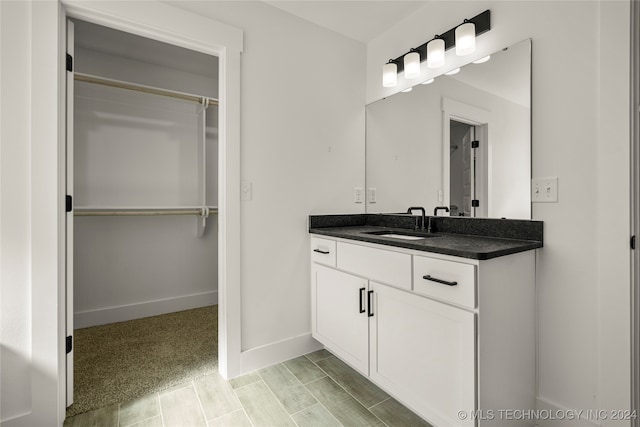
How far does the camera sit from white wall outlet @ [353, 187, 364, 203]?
2.46 m

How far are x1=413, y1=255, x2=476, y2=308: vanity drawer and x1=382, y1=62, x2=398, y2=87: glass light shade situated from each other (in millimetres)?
1349

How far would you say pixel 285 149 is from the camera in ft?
6.96

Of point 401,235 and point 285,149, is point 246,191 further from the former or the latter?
point 401,235

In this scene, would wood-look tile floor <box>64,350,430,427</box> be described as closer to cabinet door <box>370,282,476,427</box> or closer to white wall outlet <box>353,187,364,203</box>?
cabinet door <box>370,282,476,427</box>

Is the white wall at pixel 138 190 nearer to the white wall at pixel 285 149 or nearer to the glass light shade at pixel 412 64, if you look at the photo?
the white wall at pixel 285 149

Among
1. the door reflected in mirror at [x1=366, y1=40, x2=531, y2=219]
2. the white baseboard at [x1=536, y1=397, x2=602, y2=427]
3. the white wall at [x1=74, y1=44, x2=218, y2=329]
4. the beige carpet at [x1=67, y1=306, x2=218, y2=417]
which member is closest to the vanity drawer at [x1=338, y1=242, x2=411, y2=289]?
the door reflected in mirror at [x1=366, y1=40, x2=531, y2=219]

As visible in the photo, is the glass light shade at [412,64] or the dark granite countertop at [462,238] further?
the glass light shade at [412,64]

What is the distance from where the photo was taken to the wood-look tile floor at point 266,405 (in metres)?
1.53

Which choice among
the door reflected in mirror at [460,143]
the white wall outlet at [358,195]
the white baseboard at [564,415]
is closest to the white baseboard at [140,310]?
the white wall outlet at [358,195]

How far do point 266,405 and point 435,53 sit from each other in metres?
2.19

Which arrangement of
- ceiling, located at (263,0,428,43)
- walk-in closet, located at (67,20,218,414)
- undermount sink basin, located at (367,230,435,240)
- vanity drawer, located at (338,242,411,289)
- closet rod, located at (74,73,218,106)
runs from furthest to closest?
walk-in closet, located at (67,20,218,414), closet rod, located at (74,73,218,106), ceiling, located at (263,0,428,43), undermount sink basin, located at (367,230,435,240), vanity drawer, located at (338,242,411,289)

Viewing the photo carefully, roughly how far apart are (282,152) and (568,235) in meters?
1.61

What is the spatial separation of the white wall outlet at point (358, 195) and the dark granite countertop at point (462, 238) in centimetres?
14

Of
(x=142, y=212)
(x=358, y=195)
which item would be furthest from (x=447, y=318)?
(x=142, y=212)
